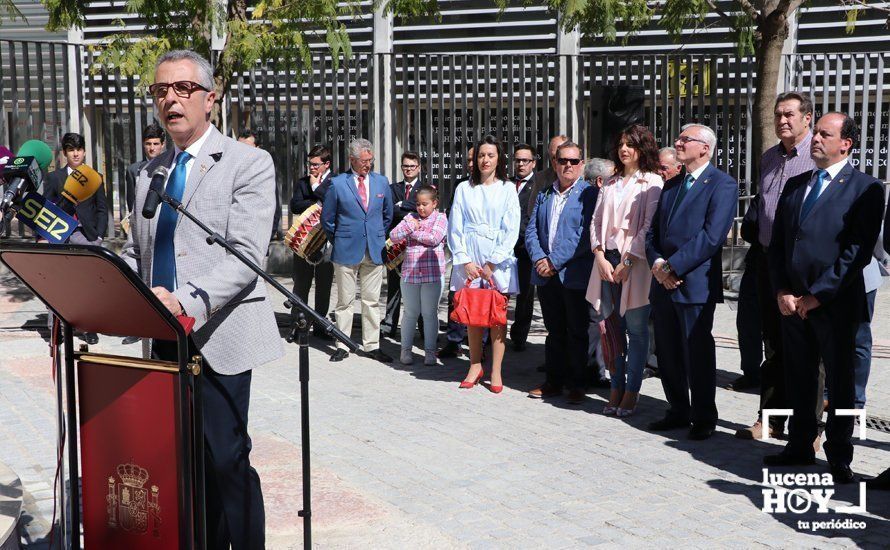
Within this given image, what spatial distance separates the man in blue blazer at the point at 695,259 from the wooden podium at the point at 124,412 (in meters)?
4.09

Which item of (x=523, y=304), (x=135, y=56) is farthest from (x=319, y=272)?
(x=135, y=56)

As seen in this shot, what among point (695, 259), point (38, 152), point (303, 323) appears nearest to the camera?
point (303, 323)

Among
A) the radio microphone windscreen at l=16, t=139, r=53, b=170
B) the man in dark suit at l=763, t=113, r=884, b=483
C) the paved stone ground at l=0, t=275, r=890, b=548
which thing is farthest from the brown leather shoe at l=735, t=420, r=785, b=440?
the radio microphone windscreen at l=16, t=139, r=53, b=170

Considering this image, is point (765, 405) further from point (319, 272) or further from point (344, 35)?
point (344, 35)

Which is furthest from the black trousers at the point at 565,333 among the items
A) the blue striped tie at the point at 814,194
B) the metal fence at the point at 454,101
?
the metal fence at the point at 454,101

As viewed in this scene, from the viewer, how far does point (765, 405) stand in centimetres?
713

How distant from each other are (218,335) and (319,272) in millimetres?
6840

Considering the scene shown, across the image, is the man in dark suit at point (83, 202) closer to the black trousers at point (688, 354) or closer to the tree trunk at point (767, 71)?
the black trousers at point (688, 354)

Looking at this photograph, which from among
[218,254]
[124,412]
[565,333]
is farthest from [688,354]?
[124,412]

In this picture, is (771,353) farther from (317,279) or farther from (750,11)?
(750,11)

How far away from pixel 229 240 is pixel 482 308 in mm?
4723

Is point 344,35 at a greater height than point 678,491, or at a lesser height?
greater

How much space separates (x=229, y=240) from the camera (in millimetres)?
3910

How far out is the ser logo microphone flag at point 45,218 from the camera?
4.29 m
